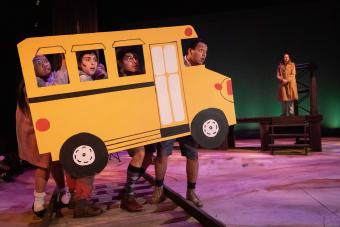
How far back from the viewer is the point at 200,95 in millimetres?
2875

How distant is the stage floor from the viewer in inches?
123

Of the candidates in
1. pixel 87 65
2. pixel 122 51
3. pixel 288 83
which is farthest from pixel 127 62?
pixel 288 83

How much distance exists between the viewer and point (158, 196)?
3.69 metres

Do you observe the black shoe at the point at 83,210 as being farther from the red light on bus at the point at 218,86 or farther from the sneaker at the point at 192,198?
the red light on bus at the point at 218,86

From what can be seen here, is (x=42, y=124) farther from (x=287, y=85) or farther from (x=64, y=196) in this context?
(x=287, y=85)

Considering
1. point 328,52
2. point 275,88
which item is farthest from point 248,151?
point 328,52

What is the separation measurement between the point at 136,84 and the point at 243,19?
8889 mm

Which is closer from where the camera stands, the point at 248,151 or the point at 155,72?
the point at 155,72

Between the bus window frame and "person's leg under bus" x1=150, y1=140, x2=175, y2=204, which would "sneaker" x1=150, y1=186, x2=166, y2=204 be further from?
the bus window frame

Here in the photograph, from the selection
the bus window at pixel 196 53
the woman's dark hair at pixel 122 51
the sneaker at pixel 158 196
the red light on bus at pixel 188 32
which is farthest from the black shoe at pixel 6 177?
the red light on bus at pixel 188 32

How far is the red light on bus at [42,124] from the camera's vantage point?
2519 mm

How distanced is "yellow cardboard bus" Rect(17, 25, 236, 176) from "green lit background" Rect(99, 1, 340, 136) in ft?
26.9

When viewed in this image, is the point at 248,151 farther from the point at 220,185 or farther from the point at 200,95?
the point at 200,95

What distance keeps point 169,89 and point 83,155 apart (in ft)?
2.43
